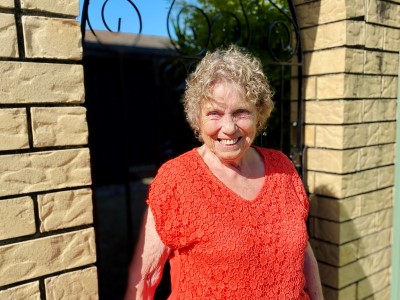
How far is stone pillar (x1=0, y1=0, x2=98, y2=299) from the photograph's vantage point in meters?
1.06

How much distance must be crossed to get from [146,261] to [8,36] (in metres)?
0.86

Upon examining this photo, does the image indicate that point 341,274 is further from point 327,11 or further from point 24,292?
point 24,292

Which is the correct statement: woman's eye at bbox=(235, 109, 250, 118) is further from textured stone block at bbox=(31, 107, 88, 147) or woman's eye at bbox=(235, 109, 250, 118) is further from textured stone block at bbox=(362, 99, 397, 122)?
textured stone block at bbox=(362, 99, 397, 122)

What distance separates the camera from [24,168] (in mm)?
1083

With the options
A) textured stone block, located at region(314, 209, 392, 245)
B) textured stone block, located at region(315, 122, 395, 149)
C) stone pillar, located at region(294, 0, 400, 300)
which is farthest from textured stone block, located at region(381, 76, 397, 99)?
textured stone block, located at region(314, 209, 392, 245)

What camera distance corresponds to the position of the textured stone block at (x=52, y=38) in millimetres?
1071

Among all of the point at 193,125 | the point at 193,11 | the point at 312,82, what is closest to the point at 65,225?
the point at 193,125

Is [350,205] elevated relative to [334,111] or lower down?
lower down

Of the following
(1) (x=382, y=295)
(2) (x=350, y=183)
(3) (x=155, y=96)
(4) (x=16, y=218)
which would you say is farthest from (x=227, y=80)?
(3) (x=155, y=96)

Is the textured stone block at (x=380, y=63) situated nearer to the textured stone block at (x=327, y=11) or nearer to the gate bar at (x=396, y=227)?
the gate bar at (x=396, y=227)

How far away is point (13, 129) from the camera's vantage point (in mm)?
1063

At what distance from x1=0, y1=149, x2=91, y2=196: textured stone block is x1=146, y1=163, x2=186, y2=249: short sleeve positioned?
0.25 meters

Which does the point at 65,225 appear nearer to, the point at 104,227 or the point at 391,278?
the point at 391,278

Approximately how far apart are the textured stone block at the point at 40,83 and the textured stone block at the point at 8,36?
0.10 ft
